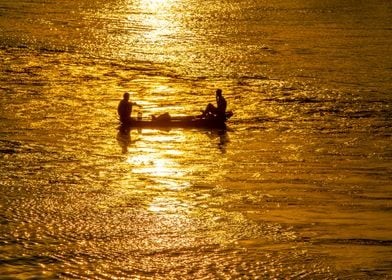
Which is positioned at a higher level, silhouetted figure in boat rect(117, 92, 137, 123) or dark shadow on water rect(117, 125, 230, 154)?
silhouetted figure in boat rect(117, 92, 137, 123)

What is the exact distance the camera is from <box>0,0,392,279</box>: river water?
673 inches

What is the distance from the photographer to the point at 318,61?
3831 centimetres

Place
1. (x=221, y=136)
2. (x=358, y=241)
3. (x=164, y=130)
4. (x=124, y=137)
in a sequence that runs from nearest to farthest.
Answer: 1. (x=358, y=241)
2. (x=124, y=137)
3. (x=221, y=136)
4. (x=164, y=130)

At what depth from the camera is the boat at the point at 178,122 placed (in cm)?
2636

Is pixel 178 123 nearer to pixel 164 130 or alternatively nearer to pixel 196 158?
pixel 164 130

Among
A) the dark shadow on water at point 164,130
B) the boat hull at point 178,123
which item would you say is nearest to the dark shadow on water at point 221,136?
the dark shadow on water at point 164,130

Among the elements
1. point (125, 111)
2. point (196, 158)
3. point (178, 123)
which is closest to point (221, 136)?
point (178, 123)

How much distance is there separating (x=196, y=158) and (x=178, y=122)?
Result: 2758 millimetres

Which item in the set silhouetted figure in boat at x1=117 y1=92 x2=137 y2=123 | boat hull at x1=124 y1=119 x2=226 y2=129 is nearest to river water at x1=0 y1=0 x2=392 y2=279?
boat hull at x1=124 y1=119 x2=226 y2=129

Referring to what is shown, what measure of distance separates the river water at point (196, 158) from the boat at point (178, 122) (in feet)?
0.74

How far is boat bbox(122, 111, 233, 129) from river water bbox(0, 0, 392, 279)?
0.22 meters

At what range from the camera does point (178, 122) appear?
26.5 metres

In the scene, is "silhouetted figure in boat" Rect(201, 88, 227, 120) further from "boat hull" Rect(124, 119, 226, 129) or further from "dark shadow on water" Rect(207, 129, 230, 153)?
"dark shadow on water" Rect(207, 129, 230, 153)

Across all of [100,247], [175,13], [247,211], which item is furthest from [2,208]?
[175,13]
